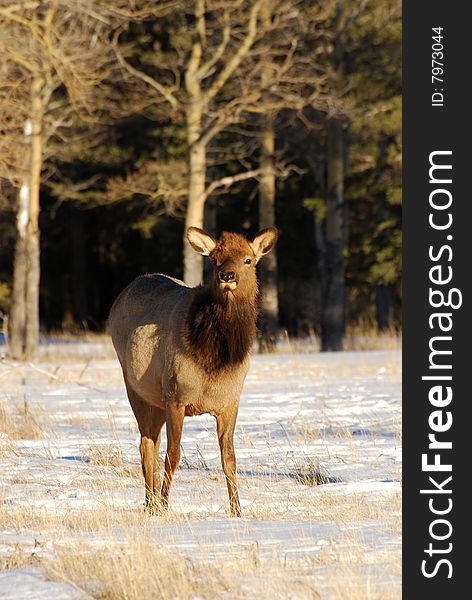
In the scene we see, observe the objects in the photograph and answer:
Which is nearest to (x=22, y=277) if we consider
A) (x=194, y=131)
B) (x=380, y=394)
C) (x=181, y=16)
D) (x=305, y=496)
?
(x=194, y=131)

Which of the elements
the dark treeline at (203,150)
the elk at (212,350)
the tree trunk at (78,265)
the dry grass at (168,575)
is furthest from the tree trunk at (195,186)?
the dry grass at (168,575)

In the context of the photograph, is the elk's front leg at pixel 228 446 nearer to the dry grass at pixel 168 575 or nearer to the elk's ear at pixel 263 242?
the elk's ear at pixel 263 242

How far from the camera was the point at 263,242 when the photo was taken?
399 inches

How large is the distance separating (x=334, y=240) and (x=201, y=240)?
22136 mm

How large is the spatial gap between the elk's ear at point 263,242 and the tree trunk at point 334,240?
21.6m

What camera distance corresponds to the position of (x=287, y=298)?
146 ft

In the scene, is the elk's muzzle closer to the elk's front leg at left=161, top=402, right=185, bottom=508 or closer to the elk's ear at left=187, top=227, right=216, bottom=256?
the elk's ear at left=187, top=227, right=216, bottom=256

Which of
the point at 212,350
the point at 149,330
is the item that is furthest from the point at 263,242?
the point at 149,330

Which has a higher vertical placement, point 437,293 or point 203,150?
point 203,150

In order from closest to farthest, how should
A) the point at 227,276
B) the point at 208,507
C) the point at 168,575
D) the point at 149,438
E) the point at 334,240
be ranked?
the point at 168,575 → the point at 227,276 → the point at 208,507 → the point at 149,438 → the point at 334,240

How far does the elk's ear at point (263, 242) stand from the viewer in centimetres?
1006

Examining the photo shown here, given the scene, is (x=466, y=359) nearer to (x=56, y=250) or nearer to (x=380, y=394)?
(x=380, y=394)

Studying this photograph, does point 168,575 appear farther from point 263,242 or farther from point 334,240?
point 334,240

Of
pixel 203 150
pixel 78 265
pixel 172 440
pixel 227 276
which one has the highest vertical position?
pixel 203 150
